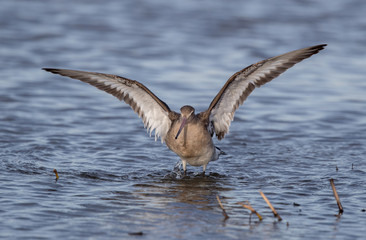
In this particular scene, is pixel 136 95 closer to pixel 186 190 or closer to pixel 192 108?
pixel 192 108

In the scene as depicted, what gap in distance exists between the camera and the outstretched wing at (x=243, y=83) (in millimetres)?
7613

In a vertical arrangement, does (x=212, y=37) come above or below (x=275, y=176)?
above

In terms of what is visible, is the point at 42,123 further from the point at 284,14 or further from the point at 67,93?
the point at 284,14

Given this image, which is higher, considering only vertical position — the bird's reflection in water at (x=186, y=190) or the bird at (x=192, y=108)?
the bird at (x=192, y=108)

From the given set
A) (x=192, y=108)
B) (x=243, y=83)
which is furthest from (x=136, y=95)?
(x=243, y=83)

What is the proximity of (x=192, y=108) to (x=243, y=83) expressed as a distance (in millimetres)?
704

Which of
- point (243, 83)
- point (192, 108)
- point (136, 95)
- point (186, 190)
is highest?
point (243, 83)

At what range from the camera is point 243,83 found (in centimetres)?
796

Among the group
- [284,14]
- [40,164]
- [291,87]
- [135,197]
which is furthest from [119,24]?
[135,197]

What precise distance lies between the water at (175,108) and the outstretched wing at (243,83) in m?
0.66

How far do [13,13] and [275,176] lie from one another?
11.9 metres

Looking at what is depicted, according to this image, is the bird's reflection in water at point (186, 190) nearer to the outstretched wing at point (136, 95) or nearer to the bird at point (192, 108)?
the bird at point (192, 108)

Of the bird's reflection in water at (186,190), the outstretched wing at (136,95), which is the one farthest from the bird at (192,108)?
the bird's reflection in water at (186,190)

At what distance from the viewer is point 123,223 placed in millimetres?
5902
